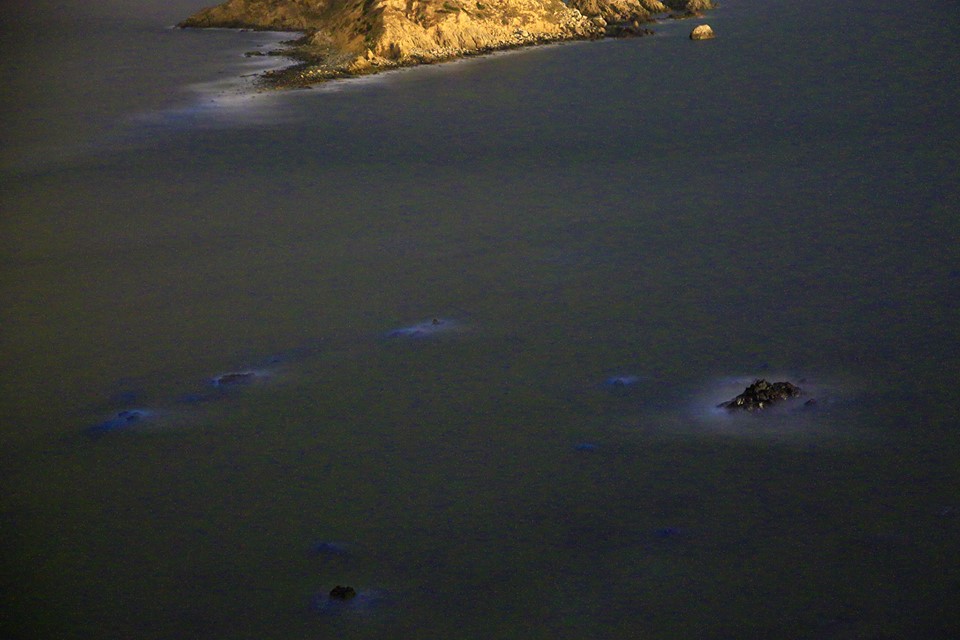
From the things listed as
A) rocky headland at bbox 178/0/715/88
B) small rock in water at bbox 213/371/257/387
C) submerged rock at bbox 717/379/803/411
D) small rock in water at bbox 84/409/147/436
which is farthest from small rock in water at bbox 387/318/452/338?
rocky headland at bbox 178/0/715/88

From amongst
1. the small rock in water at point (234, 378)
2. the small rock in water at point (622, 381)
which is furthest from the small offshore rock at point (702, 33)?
the small rock in water at point (234, 378)

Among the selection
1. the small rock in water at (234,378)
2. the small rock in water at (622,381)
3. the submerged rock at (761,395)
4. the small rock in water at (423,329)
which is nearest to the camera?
the submerged rock at (761,395)

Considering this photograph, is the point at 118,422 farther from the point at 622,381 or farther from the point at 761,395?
the point at 761,395

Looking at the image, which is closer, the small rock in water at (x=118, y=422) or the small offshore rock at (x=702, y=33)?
the small rock in water at (x=118, y=422)

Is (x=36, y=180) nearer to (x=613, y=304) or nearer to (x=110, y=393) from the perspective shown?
(x=110, y=393)

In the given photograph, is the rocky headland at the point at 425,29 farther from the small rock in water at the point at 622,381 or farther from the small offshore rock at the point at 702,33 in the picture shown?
the small rock in water at the point at 622,381
